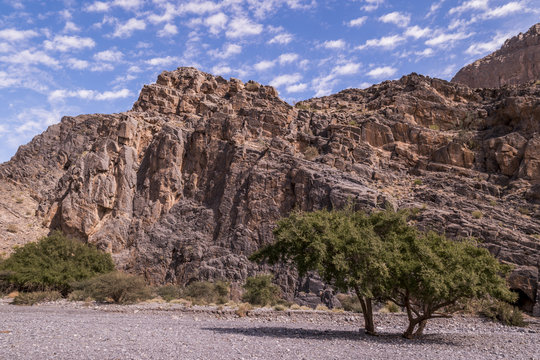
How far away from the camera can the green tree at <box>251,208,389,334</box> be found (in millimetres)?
16422

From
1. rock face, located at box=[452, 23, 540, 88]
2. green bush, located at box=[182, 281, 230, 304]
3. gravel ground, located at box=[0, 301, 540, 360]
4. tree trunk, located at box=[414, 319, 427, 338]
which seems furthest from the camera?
rock face, located at box=[452, 23, 540, 88]

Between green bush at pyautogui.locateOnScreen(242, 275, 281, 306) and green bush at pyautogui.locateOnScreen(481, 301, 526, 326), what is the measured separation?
1747 centimetres

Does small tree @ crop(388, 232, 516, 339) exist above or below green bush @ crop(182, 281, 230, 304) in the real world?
above

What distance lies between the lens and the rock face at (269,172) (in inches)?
1643

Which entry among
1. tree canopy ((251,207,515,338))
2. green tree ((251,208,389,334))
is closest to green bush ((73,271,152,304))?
green tree ((251,208,389,334))

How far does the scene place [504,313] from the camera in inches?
1113

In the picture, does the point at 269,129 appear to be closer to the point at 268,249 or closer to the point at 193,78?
the point at 193,78

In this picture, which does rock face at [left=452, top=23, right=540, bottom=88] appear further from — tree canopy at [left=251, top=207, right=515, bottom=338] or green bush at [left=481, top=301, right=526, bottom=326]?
tree canopy at [left=251, top=207, right=515, bottom=338]

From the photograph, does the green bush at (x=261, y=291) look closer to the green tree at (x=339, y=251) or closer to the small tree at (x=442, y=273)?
the green tree at (x=339, y=251)

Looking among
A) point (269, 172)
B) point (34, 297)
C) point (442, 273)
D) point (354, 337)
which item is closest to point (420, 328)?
point (354, 337)

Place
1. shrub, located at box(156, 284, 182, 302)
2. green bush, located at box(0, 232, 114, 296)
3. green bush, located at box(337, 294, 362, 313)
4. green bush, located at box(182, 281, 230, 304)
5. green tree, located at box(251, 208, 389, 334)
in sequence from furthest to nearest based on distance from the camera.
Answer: shrub, located at box(156, 284, 182, 302) < green bush, located at box(182, 281, 230, 304) < green bush, located at box(0, 232, 114, 296) < green bush, located at box(337, 294, 362, 313) < green tree, located at box(251, 208, 389, 334)

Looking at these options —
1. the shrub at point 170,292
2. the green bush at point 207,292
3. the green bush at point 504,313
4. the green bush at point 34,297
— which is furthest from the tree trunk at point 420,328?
the green bush at point 34,297

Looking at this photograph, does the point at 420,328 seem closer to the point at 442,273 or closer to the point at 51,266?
the point at 442,273

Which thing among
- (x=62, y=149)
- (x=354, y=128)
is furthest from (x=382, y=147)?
(x=62, y=149)
